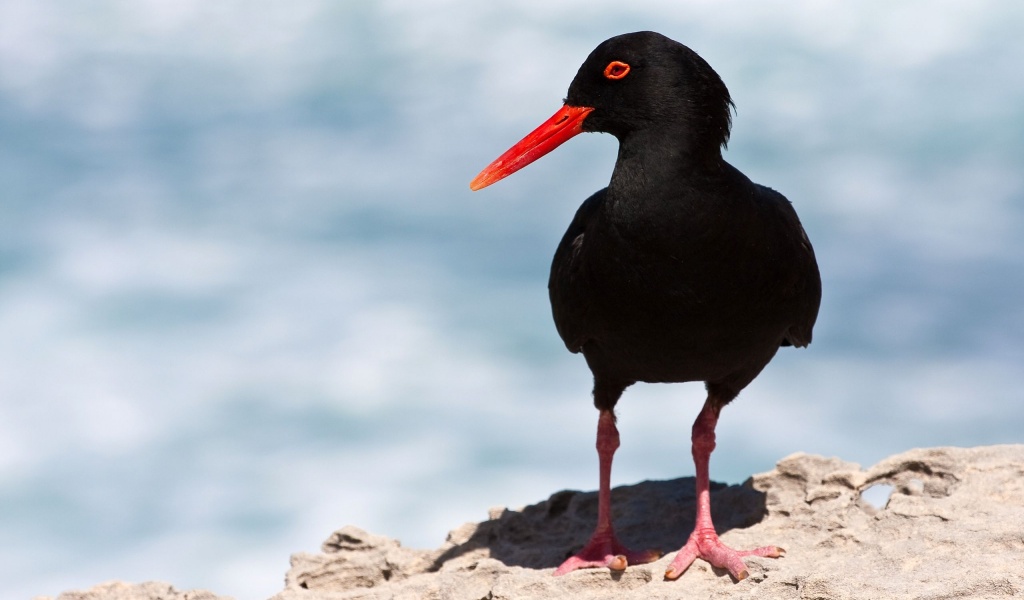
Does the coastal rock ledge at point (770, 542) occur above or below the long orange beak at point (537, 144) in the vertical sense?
below

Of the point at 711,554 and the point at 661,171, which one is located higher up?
the point at 661,171

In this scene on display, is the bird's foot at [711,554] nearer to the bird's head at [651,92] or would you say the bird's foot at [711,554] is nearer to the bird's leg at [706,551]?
the bird's leg at [706,551]

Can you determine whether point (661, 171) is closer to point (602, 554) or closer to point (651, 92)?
point (651, 92)

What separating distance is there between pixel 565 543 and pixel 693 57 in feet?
11.9

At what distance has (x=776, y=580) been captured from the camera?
6.30 metres

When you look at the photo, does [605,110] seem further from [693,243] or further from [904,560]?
[904,560]

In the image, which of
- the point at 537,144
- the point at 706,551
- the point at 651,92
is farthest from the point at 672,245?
the point at 706,551

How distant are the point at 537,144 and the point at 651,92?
85 cm

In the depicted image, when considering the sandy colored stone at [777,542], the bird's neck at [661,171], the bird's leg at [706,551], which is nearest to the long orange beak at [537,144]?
the bird's neck at [661,171]

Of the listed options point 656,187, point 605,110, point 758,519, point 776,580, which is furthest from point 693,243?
point 758,519

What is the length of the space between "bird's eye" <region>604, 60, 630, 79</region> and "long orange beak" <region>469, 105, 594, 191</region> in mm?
252

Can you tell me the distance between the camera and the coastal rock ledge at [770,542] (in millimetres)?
6195

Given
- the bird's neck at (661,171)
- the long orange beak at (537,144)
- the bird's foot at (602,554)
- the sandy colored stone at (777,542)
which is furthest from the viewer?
the bird's foot at (602,554)

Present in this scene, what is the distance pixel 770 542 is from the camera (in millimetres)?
7246
